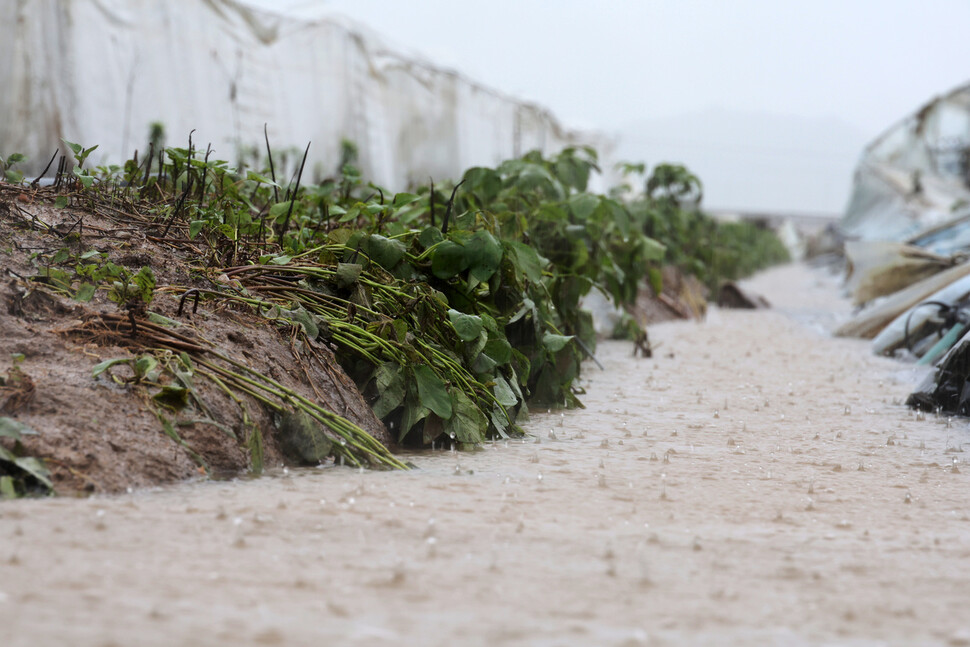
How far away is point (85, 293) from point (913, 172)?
19157 mm

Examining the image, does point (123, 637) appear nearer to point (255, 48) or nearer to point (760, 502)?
point (760, 502)

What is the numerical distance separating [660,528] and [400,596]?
1.94 feet

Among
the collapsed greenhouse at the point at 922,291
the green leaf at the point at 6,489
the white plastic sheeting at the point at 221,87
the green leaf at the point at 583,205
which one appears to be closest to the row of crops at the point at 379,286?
the green leaf at the point at 583,205

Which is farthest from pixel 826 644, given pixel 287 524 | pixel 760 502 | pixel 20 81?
pixel 20 81

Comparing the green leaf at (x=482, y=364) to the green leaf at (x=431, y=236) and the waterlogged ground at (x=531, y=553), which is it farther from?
the green leaf at (x=431, y=236)

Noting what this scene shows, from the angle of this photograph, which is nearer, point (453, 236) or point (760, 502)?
point (760, 502)

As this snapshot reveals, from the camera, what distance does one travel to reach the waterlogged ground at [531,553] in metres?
1.19

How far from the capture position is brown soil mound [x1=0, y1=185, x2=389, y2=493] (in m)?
1.76

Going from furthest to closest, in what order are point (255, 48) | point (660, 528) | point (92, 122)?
point (255, 48)
point (92, 122)
point (660, 528)

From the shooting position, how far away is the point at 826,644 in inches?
46.8

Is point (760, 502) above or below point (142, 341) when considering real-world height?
below

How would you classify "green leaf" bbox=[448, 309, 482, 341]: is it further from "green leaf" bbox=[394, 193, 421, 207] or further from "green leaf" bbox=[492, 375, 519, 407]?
"green leaf" bbox=[394, 193, 421, 207]

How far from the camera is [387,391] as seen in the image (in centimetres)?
230

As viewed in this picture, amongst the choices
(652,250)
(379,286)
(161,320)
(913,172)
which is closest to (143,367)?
(161,320)
